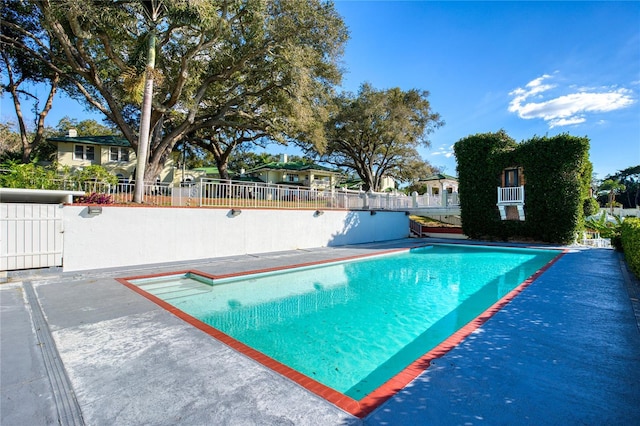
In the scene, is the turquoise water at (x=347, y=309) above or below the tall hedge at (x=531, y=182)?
below

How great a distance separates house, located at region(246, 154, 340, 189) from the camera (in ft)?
111

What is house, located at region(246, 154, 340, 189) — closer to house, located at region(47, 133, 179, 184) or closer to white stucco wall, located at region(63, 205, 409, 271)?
house, located at region(47, 133, 179, 184)

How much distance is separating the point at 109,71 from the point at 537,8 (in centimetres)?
2024

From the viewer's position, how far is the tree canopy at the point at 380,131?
26.2 metres

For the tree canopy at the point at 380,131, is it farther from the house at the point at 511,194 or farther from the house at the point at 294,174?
the house at the point at 511,194

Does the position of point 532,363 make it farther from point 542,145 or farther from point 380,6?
point 542,145

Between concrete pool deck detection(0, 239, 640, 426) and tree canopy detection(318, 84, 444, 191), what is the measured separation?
69.8ft

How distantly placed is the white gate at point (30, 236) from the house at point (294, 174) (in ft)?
83.1

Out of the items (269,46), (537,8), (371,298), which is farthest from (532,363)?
(269,46)

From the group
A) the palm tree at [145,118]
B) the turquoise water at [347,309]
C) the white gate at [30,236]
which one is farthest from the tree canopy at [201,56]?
the turquoise water at [347,309]

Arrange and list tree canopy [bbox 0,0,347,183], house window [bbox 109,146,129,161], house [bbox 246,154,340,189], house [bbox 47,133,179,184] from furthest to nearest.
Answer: house [bbox 246,154,340,189] < house window [bbox 109,146,129,161] < house [bbox 47,133,179,184] < tree canopy [bbox 0,0,347,183]

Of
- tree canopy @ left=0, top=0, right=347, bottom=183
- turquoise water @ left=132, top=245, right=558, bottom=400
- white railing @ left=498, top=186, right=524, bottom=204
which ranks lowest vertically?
turquoise water @ left=132, top=245, right=558, bottom=400

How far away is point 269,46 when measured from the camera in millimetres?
15969

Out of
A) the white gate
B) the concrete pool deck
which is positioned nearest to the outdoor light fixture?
the white gate
